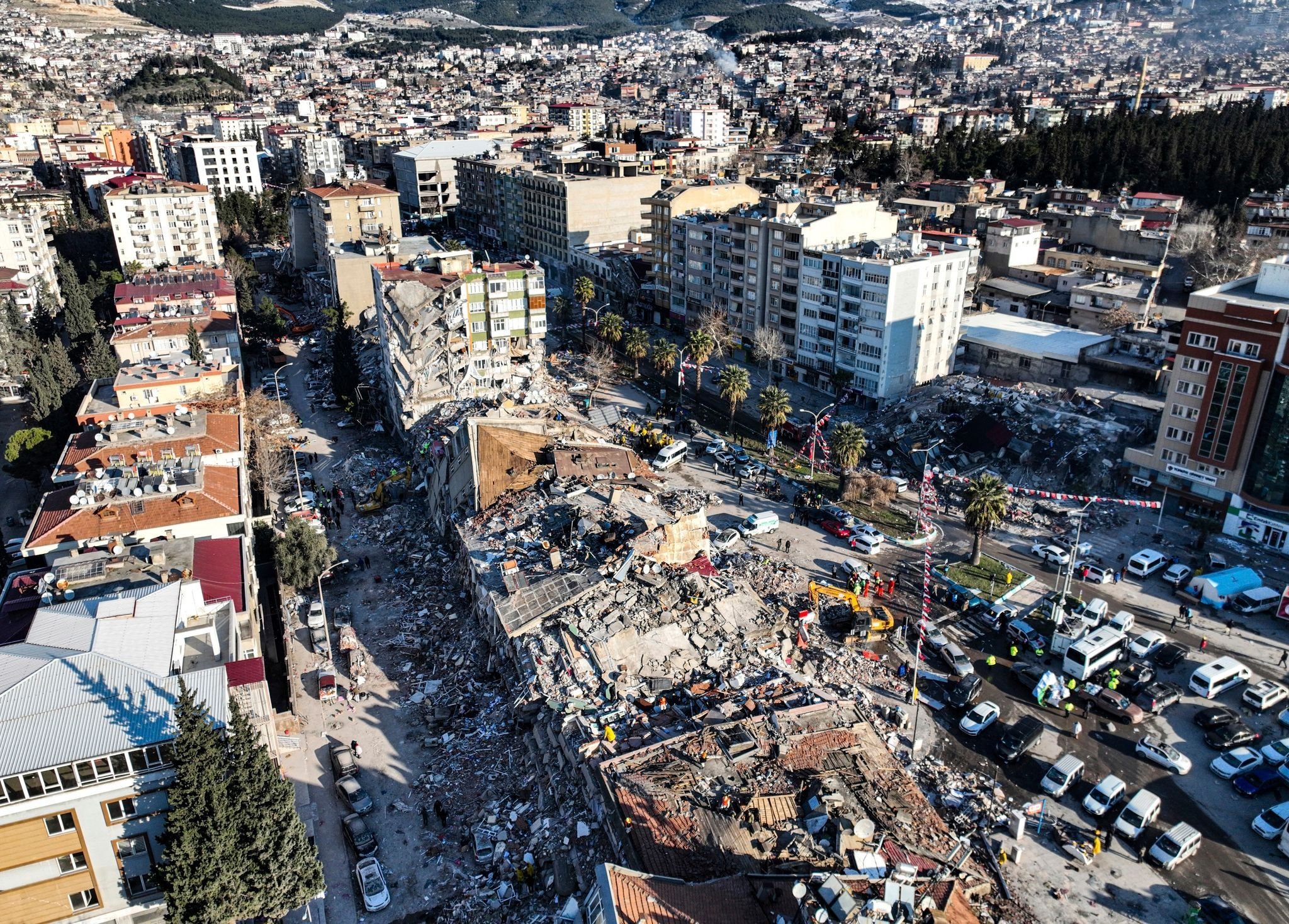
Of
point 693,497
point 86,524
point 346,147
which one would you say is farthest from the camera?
point 346,147

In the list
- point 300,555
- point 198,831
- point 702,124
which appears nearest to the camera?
point 198,831

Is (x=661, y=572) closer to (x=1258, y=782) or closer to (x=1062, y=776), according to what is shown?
(x=1062, y=776)

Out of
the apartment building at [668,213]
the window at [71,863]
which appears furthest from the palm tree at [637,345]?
the window at [71,863]

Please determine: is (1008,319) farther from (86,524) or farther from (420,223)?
(420,223)

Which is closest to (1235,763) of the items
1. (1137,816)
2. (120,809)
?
(1137,816)

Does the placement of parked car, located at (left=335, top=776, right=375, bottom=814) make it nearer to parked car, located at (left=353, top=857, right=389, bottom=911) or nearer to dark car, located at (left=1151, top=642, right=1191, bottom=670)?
parked car, located at (left=353, top=857, right=389, bottom=911)

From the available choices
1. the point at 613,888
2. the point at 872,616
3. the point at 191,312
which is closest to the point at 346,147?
the point at 191,312
